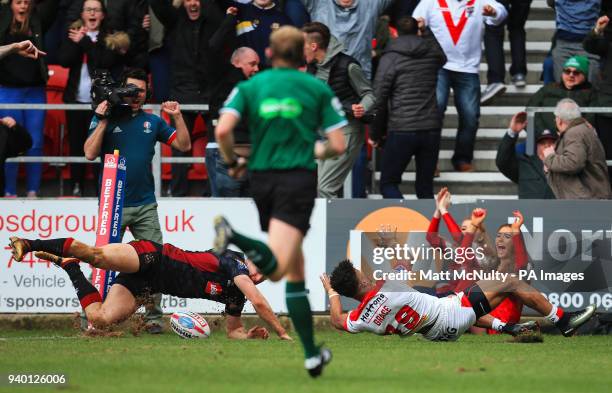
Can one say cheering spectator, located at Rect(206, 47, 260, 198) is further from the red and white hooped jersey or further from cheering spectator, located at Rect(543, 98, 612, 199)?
cheering spectator, located at Rect(543, 98, 612, 199)

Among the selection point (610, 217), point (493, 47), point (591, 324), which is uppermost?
point (493, 47)

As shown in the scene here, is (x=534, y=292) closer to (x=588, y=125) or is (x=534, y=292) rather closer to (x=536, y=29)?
(x=588, y=125)

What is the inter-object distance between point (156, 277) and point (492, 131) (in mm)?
6587

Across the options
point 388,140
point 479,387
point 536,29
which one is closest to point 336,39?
point 388,140

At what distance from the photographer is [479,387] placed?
31.5 feet

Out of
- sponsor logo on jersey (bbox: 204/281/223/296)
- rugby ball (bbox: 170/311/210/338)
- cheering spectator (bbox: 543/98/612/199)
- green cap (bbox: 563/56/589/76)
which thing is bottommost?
rugby ball (bbox: 170/311/210/338)

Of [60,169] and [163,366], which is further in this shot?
[60,169]

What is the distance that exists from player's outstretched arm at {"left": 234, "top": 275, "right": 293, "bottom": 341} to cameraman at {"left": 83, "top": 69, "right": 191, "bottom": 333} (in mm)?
1416

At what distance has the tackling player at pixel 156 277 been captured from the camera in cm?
1316

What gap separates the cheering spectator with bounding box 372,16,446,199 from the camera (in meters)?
16.3

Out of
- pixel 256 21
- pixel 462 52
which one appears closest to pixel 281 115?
pixel 256 21

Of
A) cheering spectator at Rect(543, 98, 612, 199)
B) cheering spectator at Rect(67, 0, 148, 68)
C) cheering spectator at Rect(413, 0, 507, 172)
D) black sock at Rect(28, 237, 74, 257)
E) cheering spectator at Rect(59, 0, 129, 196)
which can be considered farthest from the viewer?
cheering spectator at Rect(413, 0, 507, 172)

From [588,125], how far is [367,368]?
5.99 meters

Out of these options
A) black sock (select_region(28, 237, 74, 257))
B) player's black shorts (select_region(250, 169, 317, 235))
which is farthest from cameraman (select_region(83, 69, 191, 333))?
player's black shorts (select_region(250, 169, 317, 235))
